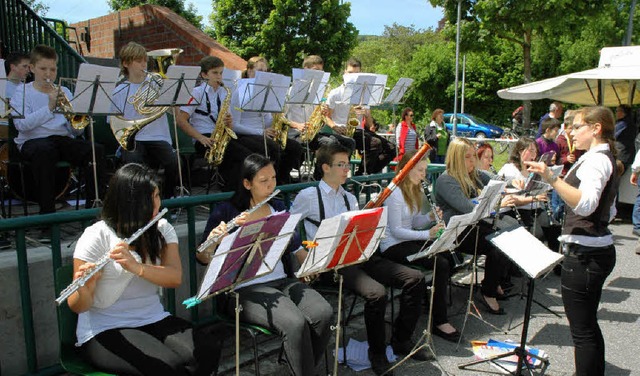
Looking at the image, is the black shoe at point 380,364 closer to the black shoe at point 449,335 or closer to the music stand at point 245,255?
the black shoe at point 449,335

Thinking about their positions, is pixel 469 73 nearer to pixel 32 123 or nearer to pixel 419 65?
pixel 419 65

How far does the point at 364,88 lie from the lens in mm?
6938

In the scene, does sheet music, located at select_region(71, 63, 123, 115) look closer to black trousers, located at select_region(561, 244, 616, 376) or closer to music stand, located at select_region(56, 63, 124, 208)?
music stand, located at select_region(56, 63, 124, 208)

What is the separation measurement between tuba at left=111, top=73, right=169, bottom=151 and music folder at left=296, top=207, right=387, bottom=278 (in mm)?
2638

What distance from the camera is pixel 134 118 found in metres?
5.38

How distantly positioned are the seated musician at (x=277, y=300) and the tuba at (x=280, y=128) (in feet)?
8.96

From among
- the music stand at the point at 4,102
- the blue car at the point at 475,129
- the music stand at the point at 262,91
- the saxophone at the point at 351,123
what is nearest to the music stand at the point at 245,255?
the music stand at the point at 4,102

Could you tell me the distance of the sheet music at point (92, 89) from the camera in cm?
429

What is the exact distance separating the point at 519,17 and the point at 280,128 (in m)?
13.1

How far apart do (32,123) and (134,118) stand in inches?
39.4

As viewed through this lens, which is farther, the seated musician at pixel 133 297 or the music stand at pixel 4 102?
the music stand at pixel 4 102

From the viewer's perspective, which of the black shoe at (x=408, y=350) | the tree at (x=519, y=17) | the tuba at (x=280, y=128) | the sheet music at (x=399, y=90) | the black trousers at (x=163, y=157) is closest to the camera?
the black shoe at (x=408, y=350)

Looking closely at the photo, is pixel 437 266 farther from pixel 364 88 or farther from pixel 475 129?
pixel 475 129

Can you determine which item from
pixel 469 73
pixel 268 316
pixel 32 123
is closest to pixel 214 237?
pixel 268 316
